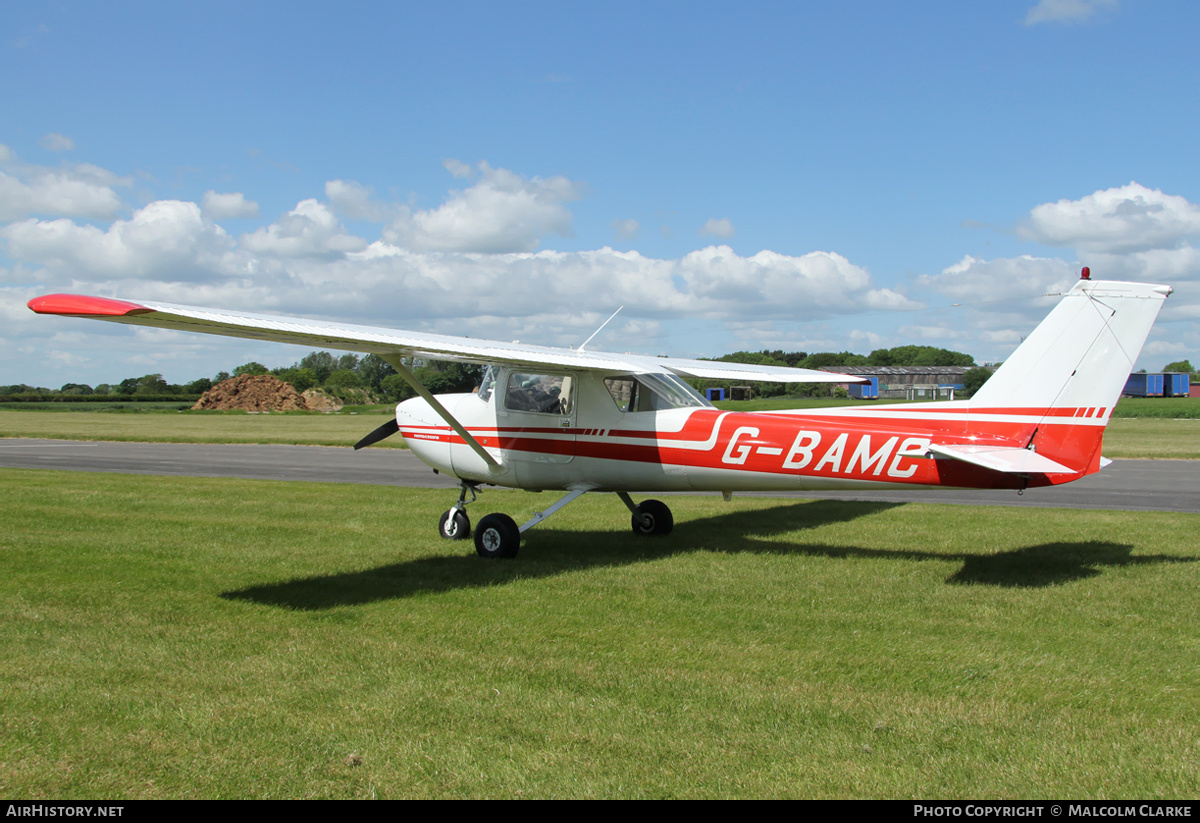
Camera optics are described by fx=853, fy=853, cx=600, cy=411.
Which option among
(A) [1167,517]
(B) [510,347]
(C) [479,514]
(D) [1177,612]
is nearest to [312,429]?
(C) [479,514]

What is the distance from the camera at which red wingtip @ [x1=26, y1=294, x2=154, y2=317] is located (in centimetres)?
568

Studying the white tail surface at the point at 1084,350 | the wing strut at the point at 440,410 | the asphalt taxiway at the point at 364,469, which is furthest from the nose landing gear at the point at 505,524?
the asphalt taxiway at the point at 364,469

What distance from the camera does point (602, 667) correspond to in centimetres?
535

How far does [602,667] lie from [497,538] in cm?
402

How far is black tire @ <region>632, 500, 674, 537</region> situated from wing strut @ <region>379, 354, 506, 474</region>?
189 centimetres

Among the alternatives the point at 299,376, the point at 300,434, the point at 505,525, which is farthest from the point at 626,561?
the point at 299,376

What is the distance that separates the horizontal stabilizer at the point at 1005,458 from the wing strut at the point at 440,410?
491 centimetres

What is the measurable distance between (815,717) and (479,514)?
893cm

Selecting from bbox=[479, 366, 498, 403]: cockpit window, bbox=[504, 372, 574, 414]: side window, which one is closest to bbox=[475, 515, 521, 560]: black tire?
bbox=[504, 372, 574, 414]: side window

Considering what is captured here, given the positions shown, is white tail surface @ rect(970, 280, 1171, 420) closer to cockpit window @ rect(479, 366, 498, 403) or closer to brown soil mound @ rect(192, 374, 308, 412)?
cockpit window @ rect(479, 366, 498, 403)

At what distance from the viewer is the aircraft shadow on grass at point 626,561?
298 inches

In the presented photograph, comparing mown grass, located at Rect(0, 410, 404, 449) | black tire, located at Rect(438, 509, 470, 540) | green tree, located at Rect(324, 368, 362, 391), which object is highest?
green tree, located at Rect(324, 368, 362, 391)

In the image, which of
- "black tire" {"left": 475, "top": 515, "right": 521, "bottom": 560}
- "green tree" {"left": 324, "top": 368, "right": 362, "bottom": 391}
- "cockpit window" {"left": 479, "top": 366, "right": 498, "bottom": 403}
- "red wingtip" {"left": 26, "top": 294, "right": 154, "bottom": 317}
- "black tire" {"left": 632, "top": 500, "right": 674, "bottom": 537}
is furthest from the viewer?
"green tree" {"left": 324, "top": 368, "right": 362, "bottom": 391}
